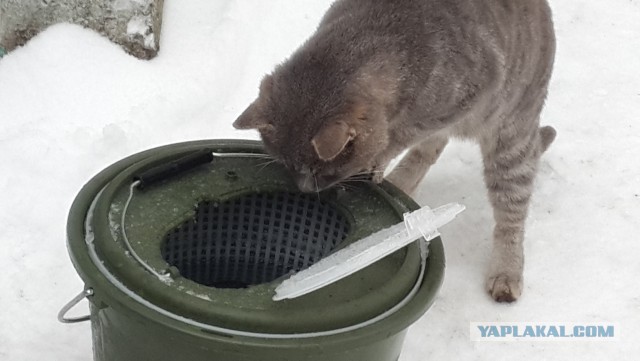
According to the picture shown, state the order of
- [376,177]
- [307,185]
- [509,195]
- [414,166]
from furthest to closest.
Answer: [414,166] → [509,195] → [376,177] → [307,185]

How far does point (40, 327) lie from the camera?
213 cm

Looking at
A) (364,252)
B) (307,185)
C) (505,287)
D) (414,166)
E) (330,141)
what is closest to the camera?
(364,252)

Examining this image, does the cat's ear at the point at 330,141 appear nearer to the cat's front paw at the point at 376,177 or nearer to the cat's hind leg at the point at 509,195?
the cat's front paw at the point at 376,177

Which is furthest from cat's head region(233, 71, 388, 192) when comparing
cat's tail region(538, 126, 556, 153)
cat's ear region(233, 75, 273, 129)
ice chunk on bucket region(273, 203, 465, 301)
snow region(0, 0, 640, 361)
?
cat's tail region(538, 126, 556, 153)

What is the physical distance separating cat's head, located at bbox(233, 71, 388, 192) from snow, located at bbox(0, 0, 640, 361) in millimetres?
694

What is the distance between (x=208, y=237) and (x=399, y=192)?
535 millimetres

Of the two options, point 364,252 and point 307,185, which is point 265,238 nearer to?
point 307,185

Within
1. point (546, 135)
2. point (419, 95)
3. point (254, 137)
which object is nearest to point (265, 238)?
point (419, 95)

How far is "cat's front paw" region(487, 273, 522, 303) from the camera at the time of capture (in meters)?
2.47

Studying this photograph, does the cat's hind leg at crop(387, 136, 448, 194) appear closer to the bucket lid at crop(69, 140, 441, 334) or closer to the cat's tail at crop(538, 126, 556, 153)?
the cat's tail at crop(538, 126, 556, 153)

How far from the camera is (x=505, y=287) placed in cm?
247

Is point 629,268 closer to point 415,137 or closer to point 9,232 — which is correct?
point 415,137

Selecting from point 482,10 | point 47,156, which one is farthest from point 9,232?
point 482,10

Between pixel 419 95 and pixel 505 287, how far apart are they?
0.79 m
